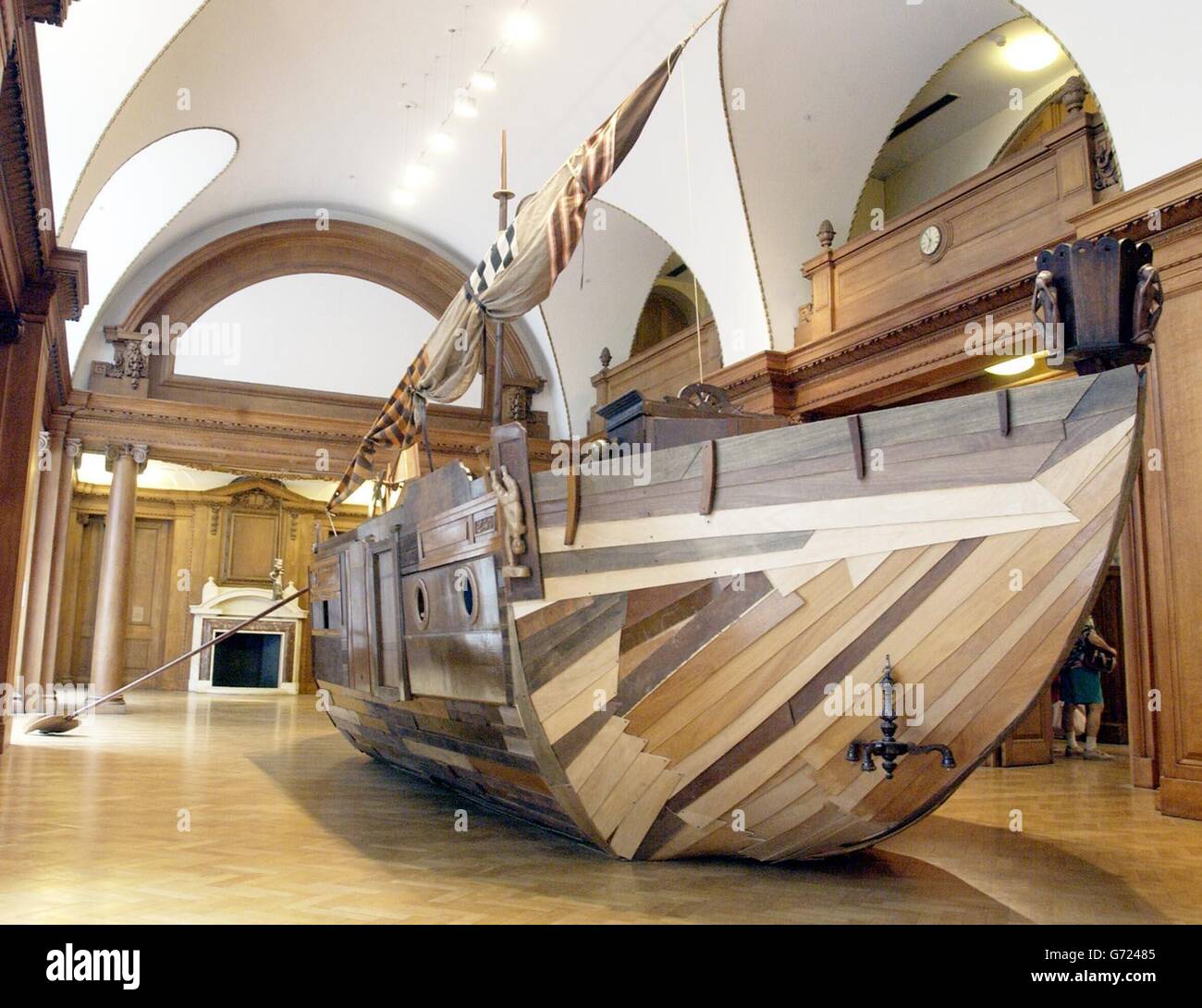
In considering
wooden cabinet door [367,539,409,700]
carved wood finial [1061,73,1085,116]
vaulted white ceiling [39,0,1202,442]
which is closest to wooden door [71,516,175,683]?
vaulted white ceiling [39,0,1202,442]

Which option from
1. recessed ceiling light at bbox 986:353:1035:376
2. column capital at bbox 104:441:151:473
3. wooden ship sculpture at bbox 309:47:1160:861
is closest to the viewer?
wooden ship sculpture at bbox 309:47:1160:861

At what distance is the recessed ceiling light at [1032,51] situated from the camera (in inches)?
296

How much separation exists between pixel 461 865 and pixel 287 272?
9809mm

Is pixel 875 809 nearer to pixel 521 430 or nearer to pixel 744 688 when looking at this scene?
pixel 744 688

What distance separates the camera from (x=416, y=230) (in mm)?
12180

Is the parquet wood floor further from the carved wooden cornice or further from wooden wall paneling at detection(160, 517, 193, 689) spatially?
wooden wall paneling at detection(160, 517, 193, 689)

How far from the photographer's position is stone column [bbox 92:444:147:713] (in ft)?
33.6

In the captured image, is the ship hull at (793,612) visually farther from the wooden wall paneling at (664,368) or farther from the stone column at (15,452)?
the wooden wall paneling at (664,368)

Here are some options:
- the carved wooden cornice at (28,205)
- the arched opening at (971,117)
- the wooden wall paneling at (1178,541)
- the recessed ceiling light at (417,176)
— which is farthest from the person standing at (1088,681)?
the recessed ceiling light at (417,176)

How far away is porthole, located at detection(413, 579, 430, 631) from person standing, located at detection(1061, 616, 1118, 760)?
199 inches

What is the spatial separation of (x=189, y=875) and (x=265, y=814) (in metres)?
1.28

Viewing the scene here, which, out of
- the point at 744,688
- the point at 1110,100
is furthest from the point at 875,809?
the point at 1110,100

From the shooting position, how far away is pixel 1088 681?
287 inches
